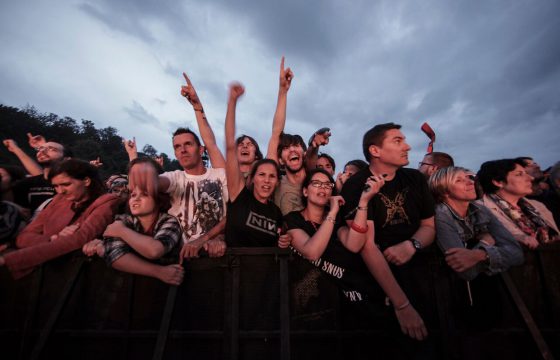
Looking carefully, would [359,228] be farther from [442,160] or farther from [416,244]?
[442,160]

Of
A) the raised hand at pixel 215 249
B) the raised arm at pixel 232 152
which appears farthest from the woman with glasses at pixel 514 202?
the raised hand at pixel 215 249

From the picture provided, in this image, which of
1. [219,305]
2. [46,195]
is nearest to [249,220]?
[219,305]

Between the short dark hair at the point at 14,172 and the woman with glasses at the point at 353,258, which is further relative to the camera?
the short dark hair at the point at 14,172

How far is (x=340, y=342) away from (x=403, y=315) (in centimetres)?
59

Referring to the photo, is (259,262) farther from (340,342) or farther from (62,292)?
(62,292)

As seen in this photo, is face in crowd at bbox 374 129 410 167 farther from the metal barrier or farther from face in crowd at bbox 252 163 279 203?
face in crowd at bbox 252 163 279 203

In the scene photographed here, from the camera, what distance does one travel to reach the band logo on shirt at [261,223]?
117 inches

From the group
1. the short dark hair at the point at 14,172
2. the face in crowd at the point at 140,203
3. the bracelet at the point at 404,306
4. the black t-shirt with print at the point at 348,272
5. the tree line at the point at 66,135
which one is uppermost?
the tree line at the point at 66,135

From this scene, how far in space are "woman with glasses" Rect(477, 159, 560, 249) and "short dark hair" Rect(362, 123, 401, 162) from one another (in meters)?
A: 1.91

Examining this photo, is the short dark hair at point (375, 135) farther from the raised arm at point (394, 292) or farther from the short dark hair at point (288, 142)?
the short dark hair at point (288, 142)

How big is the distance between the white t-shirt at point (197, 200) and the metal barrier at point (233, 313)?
41.1 inches

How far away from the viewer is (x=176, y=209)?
3.65m

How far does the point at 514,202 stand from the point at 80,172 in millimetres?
5967

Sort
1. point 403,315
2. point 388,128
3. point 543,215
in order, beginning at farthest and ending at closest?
1. point 543,215
2. point 388,128
3. point 403,315
